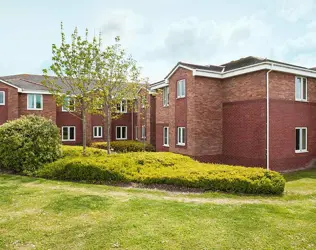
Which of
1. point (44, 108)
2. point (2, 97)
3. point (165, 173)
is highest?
point (2, 97)

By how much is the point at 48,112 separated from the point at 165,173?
829 inches

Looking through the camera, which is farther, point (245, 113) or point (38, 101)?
point (38, 101)

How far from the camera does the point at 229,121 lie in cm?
1758

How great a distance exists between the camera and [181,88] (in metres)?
19.1

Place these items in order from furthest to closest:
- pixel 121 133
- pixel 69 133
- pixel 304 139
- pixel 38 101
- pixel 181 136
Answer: pixel 121 133, pixel 69 133, pixel 38 101, pixel 181 136, pixel 304 139

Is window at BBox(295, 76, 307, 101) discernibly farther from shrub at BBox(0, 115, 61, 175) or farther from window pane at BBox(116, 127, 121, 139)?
window pane at BBox(116, 127, 121, 139)

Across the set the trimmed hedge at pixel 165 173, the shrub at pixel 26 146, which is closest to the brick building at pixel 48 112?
the shrub at pixel 26 146

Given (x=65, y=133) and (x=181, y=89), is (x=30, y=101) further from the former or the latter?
(x=181, y=89)

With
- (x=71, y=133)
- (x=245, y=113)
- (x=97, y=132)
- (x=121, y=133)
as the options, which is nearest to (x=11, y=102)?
(x=71, y=133)

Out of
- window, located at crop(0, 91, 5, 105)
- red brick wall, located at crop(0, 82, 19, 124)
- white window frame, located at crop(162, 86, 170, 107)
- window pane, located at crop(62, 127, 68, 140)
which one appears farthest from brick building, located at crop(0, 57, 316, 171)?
window, located at crop(0, 91, 5, 105)

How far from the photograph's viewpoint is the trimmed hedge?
1021 centimetres

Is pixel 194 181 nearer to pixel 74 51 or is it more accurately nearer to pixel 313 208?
pixel 313 208

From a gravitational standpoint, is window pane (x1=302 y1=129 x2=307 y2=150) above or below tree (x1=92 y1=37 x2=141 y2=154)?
below

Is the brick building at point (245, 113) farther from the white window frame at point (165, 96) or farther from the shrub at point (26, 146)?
the shrub at point (26, 146)
